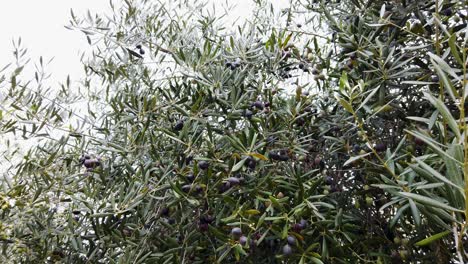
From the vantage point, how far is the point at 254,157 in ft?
5.44

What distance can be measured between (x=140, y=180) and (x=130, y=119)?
12.8 inches

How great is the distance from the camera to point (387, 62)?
65.4 inches

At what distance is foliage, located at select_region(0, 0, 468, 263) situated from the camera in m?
1.56

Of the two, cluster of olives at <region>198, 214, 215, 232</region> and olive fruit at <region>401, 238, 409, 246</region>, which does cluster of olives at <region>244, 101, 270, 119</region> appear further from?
olive fruit at <region>401, 238, 409, 246</region>

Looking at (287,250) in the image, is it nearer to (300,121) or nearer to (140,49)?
(300,121)

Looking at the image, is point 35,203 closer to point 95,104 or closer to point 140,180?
point 140,180

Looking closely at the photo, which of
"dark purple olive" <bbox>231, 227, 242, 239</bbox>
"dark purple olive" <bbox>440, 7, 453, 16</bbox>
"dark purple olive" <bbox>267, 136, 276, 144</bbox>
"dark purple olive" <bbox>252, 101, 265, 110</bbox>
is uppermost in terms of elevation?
"dark purple olive" <bbox>440, 7, 453, 16</bbox>

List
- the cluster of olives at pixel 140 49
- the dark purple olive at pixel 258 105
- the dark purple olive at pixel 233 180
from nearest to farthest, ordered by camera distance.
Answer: the dark purple olive at pixel 233 180 < the dark purple olive at pixel 258 105 < the cluster of olives at pixel 140 49

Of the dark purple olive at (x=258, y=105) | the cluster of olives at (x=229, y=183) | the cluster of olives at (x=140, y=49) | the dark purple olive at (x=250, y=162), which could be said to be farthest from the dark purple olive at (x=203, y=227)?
the cluster of olives at (x=140, y=49)

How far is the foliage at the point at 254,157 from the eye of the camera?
1.56 metres

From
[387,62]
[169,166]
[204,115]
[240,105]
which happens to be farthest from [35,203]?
[387,62]

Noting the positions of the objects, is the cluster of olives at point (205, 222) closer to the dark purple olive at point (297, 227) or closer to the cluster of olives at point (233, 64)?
the dark purple olive at point (297, 227)

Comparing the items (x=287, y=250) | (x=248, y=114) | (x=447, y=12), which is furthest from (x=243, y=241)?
(x=447, y=12)

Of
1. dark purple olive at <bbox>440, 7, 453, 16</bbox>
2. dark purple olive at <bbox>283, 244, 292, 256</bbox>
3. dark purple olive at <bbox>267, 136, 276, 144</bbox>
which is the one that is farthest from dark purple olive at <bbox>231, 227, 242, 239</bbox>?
dark purple olive at <bbox>440, 7, 453, 16</bbox>
